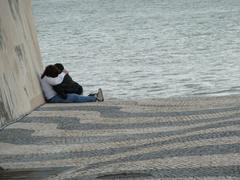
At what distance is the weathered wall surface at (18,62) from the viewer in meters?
→ 13.8

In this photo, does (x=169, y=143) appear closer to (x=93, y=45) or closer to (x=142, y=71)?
(x=142, y=71)

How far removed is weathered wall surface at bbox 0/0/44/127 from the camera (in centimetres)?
1376

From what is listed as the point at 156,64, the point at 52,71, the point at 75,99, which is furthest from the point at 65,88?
the point at 156,64

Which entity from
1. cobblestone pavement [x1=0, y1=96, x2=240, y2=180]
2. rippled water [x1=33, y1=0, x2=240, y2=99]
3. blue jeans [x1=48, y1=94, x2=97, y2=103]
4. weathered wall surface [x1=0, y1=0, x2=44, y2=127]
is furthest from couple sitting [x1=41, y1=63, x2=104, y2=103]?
rippled water [x1=33, y1=0, x2=240, y2=99]

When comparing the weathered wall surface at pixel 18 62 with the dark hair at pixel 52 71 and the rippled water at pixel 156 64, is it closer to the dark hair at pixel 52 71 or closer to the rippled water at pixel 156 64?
the dark hair at pixel 52 71

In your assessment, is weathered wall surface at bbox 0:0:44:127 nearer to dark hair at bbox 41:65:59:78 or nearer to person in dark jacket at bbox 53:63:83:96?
dark hair at bbox 41:65:59:78

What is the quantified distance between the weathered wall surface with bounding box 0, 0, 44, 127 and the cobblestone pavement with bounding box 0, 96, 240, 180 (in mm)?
333

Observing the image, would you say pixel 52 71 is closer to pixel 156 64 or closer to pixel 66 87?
pixel 66 87

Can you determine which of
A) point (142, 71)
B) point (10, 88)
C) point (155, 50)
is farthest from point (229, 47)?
point (10, 88)

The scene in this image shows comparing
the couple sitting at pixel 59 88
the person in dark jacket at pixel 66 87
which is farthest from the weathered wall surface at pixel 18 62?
the person in dark jacket at pixel 66 87

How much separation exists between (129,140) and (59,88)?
4.92m

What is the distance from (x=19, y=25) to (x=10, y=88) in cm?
221

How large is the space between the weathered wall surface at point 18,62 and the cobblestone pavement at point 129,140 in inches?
13.1

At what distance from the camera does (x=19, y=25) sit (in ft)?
51.9
